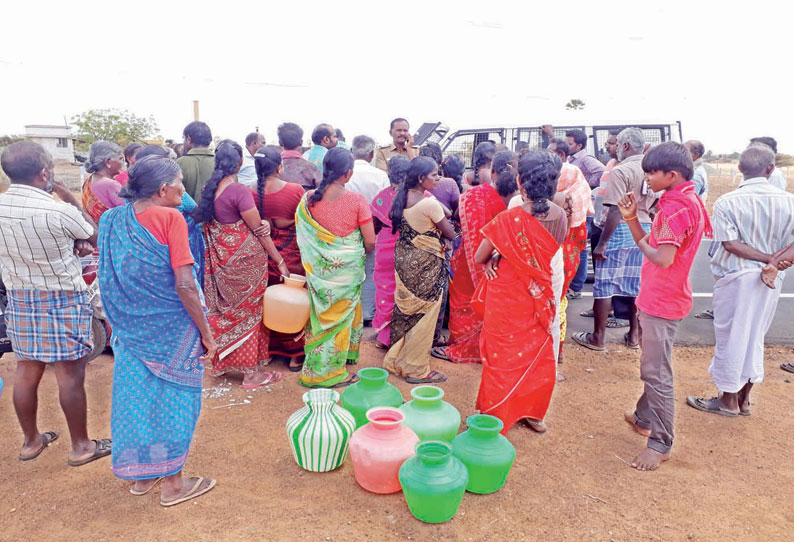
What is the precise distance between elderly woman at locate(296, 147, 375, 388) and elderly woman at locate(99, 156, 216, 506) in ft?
4.33

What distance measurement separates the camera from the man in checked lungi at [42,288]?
2.83m

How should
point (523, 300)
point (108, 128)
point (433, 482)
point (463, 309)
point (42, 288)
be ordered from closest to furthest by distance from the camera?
point (433, 482)
point (42, 288)
point (523, 300)
point (463, 309)
point (108, 128)

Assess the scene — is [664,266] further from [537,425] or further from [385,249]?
[385,249]

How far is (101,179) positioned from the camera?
14.8ft

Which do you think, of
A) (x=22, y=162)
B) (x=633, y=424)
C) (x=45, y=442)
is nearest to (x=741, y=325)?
(x=633, y=424)

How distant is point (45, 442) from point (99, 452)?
444 millimetres

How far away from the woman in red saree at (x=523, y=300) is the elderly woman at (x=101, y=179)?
10.4ft

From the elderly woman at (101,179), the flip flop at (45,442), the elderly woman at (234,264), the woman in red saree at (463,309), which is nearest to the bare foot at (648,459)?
the woman in red saree at (463,309)

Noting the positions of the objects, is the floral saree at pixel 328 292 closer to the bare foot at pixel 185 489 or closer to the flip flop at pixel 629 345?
the bare foot at pixel 185 489

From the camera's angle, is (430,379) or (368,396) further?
(430,379)

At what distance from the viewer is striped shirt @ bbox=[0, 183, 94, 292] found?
2.81 metres

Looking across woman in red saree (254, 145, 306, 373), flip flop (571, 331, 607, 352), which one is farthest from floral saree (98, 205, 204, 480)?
flip flop (571, 331, 607, 352)

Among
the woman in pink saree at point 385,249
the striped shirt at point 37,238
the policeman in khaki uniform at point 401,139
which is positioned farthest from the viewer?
the policeman in khaki uniform at point 401,139

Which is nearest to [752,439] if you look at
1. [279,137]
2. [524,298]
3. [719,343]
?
[719,343]
